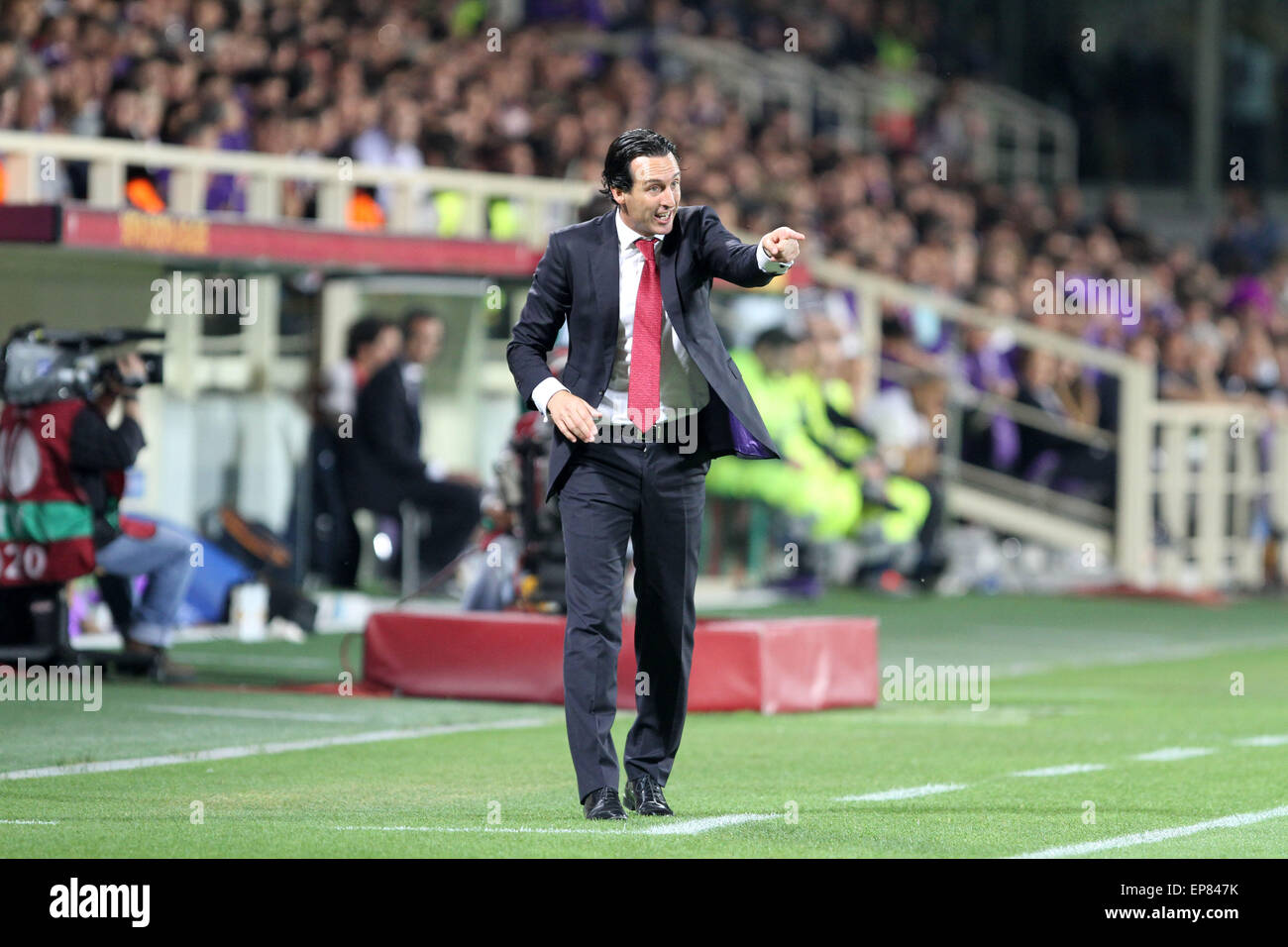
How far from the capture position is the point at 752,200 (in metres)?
22.9

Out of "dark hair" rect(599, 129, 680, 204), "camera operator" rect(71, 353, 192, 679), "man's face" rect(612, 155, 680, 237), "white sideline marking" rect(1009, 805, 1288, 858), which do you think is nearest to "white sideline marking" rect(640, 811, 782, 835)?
"white sideline marking" rect(1009, 805, 1288, 858)

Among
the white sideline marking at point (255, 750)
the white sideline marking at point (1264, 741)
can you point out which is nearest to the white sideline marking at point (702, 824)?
the white sideline marking at point (255, 750)

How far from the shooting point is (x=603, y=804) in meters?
7.61

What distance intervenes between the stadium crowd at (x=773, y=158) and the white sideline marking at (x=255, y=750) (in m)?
5.85

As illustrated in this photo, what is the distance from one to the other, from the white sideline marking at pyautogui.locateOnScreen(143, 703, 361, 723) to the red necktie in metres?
3.64

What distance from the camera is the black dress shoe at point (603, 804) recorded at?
761 cm

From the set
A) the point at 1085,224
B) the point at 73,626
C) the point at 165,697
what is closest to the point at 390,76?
the point at 73,626

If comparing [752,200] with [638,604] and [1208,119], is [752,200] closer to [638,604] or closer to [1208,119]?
[1208,119]

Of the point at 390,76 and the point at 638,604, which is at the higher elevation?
the point at 390,76

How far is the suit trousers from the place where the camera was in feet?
25.1

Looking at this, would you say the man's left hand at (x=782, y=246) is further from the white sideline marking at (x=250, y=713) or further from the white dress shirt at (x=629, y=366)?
the white sideline marking at (x=250, y=713)

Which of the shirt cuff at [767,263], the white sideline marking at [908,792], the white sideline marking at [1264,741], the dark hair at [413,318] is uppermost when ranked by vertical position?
the shirt cuff at [767,263]

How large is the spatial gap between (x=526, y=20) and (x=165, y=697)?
53.7 feet
